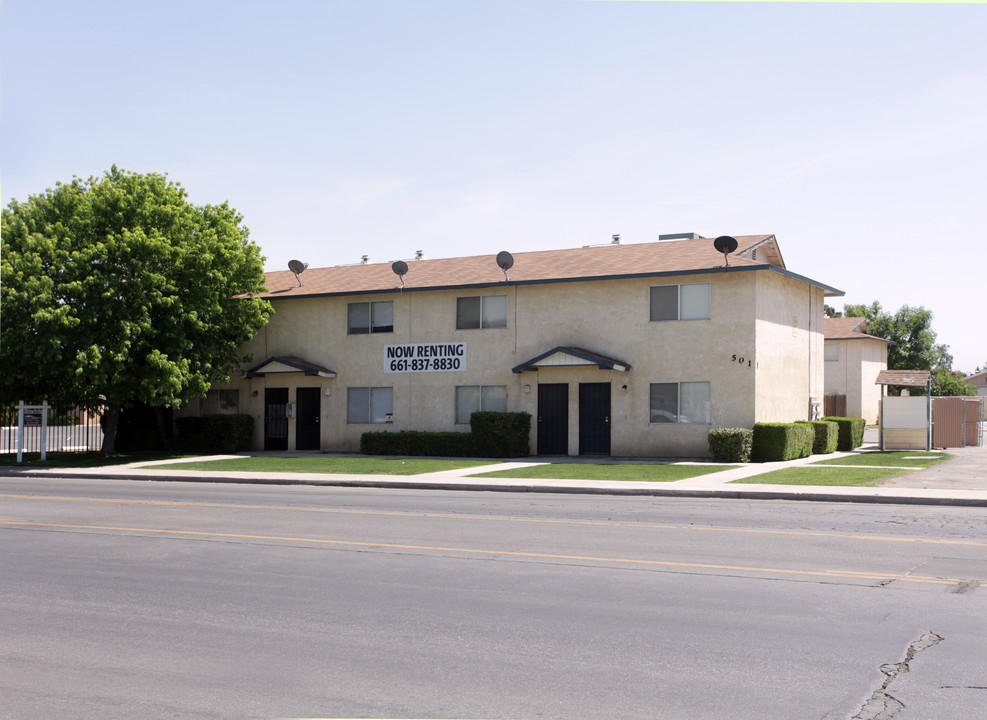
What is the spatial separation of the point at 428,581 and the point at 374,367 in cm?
2279

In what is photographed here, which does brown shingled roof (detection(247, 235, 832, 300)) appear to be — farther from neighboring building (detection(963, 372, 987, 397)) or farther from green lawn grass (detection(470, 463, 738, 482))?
neighboring building (detection(963, 372, 987, 397))

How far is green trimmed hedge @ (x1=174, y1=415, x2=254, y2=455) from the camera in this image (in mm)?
32031

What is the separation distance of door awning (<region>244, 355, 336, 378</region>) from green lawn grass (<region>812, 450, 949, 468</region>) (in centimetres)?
1561

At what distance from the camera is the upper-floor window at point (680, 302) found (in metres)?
26.9

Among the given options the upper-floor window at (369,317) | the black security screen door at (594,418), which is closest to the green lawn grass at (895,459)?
the black security screen door at (594,418)

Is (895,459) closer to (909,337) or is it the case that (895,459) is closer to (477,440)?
(477,440)

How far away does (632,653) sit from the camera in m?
6.30

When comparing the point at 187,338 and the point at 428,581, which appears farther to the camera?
the point at 187,338

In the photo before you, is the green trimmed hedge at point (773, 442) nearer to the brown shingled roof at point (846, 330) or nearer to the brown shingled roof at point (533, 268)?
the brown shingled roof at point (533, 268)

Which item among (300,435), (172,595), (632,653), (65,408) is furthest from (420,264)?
(632,653)

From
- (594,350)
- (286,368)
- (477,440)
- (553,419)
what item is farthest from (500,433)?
(286,368)

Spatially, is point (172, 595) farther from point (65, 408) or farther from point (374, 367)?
point (65, 408)

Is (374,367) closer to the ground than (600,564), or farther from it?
farther from it

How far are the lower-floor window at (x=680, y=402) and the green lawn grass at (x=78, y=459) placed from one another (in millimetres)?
14842
